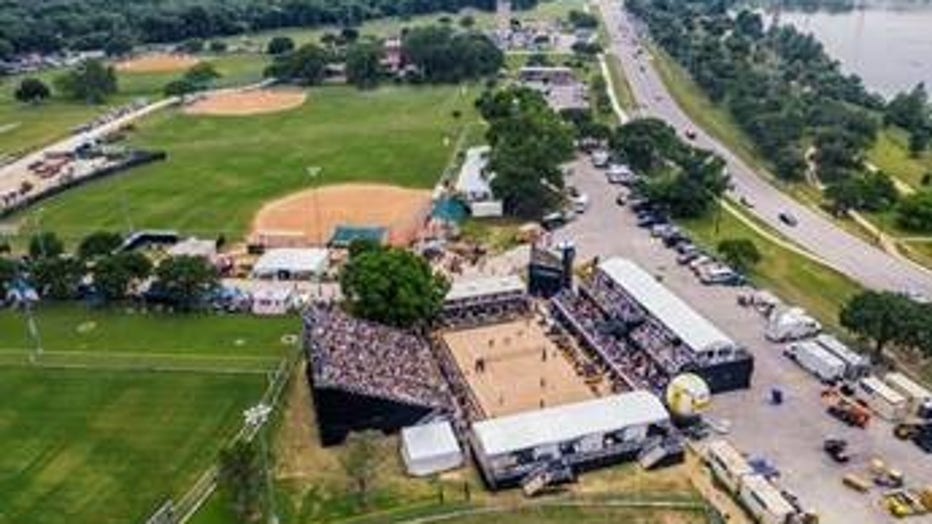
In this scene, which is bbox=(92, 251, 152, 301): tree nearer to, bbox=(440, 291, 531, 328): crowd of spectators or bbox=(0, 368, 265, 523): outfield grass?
bbox=(0, 368, 265, 523): outfield grass

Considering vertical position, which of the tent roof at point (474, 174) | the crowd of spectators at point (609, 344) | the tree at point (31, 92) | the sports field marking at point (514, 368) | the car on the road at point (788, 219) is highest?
the tree at point (31, 92)

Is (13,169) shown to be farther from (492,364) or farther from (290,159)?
(492,364)

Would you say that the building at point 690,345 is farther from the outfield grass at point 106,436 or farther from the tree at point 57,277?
the tree at point 57,277

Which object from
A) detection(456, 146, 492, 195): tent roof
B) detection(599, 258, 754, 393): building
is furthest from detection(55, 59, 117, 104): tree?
detection(599, 258, 754, 393): building

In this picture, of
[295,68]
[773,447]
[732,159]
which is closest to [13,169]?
[295,68]

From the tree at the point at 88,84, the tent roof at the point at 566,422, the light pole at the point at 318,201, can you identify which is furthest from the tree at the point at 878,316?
the tree at the point at 88,84

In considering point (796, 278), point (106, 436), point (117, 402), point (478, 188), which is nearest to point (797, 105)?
point (478, 188)

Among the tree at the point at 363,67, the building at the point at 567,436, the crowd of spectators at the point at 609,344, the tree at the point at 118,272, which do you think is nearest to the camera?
the building at the point at 567,436
